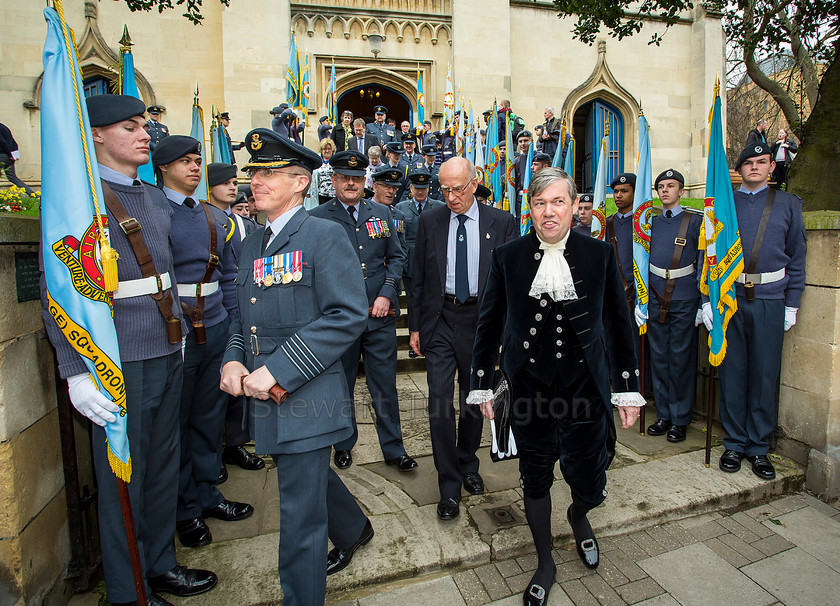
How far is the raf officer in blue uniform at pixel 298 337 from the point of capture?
2074 mm

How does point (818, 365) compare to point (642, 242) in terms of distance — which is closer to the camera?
point (818, 365)

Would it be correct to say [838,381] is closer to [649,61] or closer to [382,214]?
[382,214]

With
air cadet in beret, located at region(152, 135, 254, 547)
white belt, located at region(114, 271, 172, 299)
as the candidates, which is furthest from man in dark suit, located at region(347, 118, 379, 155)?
white belt, located at region(114, 271, 172, 299)

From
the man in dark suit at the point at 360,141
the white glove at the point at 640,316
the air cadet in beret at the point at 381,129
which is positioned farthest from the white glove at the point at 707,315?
the air cadet in beret at the point at 381,129

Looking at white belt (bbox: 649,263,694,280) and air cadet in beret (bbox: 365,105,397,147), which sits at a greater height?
air cadet in beret (bbox: 365,105,397,147)

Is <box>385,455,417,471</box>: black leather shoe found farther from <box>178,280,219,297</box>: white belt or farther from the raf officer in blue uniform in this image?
<box>178,280,219,297</box>: white belt

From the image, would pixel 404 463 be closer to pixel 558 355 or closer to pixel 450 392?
pixel 450 392

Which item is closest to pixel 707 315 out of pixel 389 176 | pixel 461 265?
pixel 461 265

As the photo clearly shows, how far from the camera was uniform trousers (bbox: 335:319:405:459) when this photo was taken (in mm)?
3838

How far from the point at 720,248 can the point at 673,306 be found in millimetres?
737

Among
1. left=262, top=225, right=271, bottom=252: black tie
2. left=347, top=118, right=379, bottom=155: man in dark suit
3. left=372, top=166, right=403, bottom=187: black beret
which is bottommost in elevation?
left=262, top=225, right=271, bottom=252: black tie

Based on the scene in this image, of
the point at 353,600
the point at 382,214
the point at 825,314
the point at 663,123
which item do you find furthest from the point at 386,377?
the point at 663,123

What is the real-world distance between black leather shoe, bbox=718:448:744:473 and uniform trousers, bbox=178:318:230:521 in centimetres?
354

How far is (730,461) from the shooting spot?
369 cm
